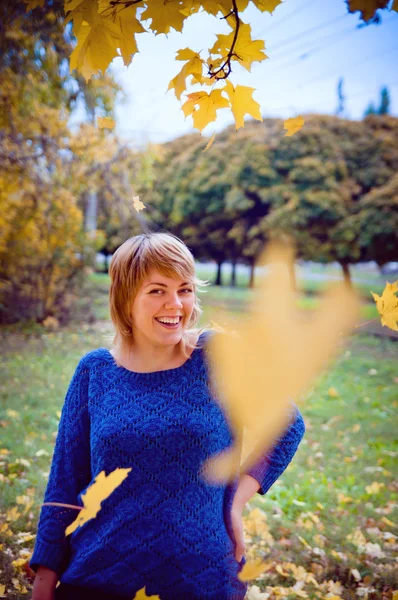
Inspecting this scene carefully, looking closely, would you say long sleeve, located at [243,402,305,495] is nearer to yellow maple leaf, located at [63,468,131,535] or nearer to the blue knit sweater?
the blue knit sweater

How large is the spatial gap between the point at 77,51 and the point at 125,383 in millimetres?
981

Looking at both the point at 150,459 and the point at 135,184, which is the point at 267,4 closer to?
the point at 150,459

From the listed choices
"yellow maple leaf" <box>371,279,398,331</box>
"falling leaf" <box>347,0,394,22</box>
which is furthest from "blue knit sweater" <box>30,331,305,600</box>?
"falling leaf" <box>347,0,394,22</box>

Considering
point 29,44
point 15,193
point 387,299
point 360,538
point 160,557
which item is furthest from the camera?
point 15,193

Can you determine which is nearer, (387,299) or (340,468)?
(387,299)

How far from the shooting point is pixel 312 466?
4.31 metres

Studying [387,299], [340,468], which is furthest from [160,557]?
[340,468]

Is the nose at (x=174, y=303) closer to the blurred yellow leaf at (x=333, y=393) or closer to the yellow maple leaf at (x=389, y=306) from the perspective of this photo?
the yellow maple leaf at (x=389, y=306)

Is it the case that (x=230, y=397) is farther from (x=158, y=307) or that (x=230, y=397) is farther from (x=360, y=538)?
(x=360, y=538)

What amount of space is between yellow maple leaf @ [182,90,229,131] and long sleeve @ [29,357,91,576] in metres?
0.88

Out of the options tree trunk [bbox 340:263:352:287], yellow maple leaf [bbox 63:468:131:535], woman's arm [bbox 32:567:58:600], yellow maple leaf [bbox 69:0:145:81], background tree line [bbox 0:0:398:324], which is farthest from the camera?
tree trunk [bbox 340:263:352:287]

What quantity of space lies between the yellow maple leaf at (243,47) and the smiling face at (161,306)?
2.24 feet

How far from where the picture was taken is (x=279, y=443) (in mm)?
1421

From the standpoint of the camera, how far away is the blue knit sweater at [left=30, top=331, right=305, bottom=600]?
1.27 meters
